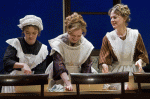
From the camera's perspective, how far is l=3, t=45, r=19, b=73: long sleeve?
232 cm

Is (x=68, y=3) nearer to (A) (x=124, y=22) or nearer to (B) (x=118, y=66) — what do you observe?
(A) (x=124, y=22)

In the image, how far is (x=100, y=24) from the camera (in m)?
3.61

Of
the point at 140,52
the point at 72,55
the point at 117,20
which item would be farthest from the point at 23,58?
the point at 140,52

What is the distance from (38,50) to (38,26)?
332 mm

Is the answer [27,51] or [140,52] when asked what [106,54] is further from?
[27,51]

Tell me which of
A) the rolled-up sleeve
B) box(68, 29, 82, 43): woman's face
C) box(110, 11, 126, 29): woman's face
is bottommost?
the rolled-up sleeve

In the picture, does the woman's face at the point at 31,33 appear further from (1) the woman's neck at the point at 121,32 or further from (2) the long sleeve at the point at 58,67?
(1) the woman's neck at the point at 121,32

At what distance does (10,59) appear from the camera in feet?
7.75

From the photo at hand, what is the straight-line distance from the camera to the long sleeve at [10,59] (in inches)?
91.3

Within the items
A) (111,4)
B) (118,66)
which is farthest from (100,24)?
(118,66)

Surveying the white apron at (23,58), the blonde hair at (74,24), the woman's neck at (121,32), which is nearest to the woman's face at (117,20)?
the woman's neck at (121,32)

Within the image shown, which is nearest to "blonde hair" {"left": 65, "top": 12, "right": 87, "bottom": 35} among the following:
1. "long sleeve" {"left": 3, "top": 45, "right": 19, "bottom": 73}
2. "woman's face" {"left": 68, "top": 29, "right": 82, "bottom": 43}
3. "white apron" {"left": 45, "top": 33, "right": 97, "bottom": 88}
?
"woman's face" {"left": 68, "top": 29, "right": 82, "bottom": 43}

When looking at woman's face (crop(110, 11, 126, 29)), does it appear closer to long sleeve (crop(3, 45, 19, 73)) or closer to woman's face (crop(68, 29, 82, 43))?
woman's face (crop(68, 29, 82, 43))

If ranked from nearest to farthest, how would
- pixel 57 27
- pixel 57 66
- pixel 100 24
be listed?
pixel 57 66
pixel 57 27
pixel 100 24
